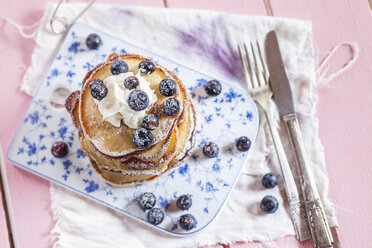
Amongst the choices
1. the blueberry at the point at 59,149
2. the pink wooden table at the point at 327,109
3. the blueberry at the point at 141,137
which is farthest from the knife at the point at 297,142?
the blueberry at the point at 59,149

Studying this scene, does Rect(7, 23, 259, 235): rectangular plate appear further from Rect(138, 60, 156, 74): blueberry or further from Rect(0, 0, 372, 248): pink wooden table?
Rect(138, 60, 156, 74): blueberry

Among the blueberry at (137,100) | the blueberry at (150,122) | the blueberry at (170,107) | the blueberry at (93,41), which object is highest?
the blueberry at (93,41)

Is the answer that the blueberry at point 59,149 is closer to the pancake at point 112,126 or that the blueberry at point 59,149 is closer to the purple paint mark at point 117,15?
the pancake at point 112,126

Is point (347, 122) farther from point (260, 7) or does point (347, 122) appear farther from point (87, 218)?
point (87, 218)

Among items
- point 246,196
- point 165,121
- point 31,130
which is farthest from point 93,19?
point 246,196

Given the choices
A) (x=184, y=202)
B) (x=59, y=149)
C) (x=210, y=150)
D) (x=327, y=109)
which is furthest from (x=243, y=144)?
(x=59, y=149)
